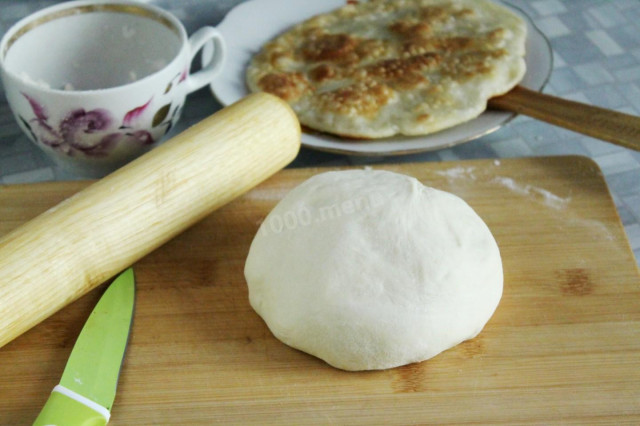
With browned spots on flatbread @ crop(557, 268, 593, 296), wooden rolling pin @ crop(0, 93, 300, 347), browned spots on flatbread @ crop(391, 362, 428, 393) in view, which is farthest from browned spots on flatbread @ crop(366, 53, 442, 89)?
browned spots on flatbread @ crop(391, 362, 428, 393)

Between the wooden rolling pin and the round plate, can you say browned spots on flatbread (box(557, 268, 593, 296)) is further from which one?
the wooden rolling pin

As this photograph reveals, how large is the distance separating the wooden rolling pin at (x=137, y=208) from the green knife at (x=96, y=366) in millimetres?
43

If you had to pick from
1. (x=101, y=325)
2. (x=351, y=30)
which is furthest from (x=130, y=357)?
(x=351, y=30)

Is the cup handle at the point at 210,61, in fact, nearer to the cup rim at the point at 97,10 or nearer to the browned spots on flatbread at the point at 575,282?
the cup rim at the point at 97,10

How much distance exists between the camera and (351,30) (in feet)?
5.23

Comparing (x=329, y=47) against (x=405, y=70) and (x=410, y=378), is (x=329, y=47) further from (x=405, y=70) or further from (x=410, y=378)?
(x=410, y=378)

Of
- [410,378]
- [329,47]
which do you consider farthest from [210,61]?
[410,378]

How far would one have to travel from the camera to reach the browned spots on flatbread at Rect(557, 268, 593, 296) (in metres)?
1.04

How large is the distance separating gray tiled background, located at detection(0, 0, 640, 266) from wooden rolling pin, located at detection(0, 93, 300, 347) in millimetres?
191

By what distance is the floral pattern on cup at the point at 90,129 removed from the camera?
114 cm

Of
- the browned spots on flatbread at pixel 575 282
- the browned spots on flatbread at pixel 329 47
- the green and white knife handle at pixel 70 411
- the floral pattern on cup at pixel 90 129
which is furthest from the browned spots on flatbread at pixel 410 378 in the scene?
the browned spots on flatbread at pixel 329 47

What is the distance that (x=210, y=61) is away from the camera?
4.44 ft

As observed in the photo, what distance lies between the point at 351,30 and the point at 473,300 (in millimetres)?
859

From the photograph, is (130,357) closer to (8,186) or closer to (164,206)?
(164,206)
